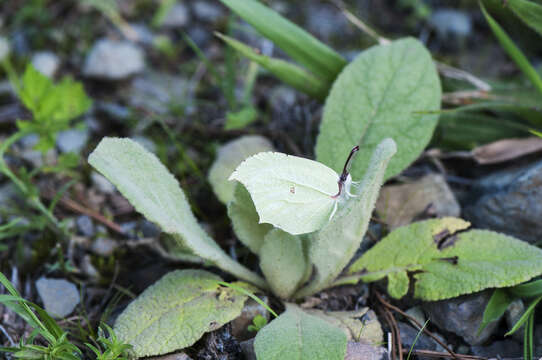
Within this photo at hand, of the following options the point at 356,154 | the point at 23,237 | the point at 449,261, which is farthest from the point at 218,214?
the point at 449,261

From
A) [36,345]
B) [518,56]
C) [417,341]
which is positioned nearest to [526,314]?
[417,341]

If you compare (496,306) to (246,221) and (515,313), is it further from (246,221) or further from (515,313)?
(246,221)

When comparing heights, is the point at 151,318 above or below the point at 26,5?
below

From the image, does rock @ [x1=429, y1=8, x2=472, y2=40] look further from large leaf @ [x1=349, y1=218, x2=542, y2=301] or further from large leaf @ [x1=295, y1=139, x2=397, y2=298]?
large leaf @ [x1=295, y1=139, x2=397, y2=298]

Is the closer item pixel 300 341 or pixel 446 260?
pixel 300 341

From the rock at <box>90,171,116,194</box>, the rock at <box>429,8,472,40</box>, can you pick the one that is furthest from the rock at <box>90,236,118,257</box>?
the rock at <box>429,8,472,40</box>

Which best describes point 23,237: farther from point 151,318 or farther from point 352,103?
point 352,103
